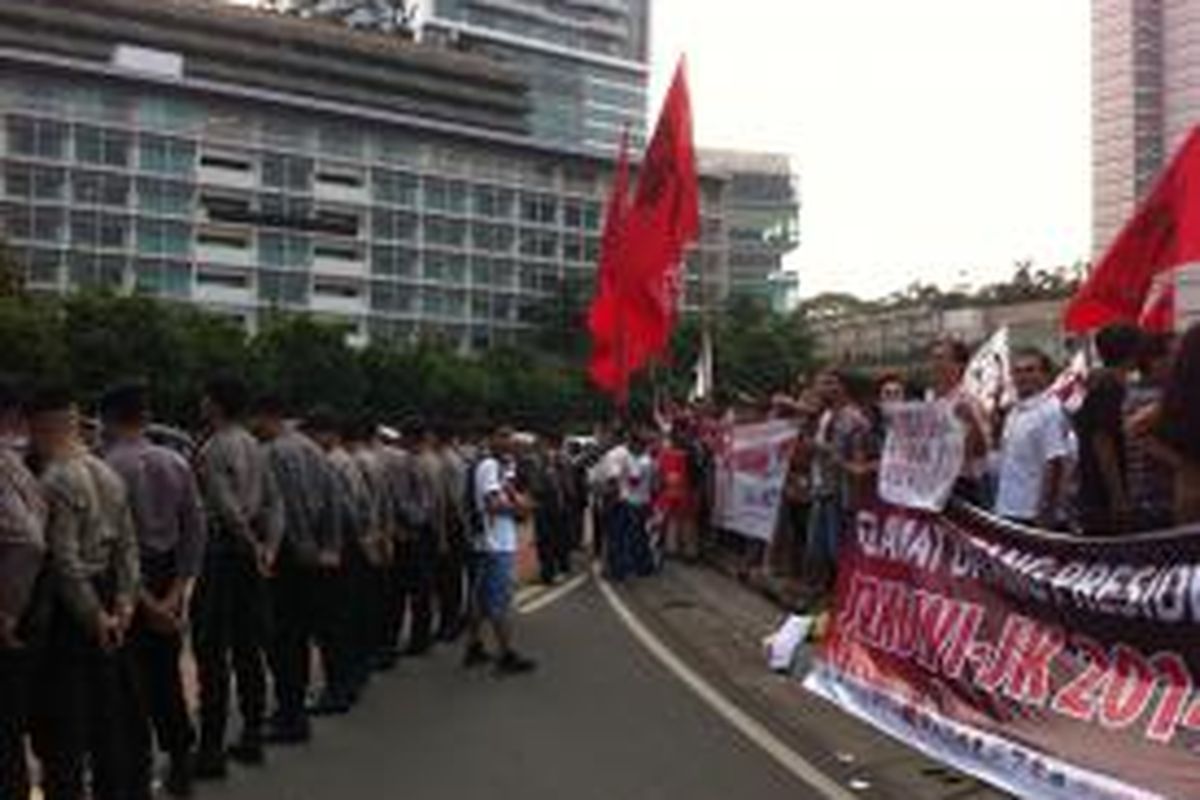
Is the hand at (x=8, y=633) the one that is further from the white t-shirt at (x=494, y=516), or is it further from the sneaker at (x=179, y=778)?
the white t-shirt at (x=494, y=516)

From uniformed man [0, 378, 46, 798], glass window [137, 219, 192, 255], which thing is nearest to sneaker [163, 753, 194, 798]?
uniformed man [0, 378, 46, 798]

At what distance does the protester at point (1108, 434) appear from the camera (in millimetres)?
9414

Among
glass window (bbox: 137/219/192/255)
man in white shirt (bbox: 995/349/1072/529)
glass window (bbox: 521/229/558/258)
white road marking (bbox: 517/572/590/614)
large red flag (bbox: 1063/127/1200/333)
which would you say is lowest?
white road marking (bbox: 517/572/590/614)

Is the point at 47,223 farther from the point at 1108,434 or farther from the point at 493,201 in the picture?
the point at 1108,434

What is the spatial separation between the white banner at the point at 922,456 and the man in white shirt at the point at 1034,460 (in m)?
0.34

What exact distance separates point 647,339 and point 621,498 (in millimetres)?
2646

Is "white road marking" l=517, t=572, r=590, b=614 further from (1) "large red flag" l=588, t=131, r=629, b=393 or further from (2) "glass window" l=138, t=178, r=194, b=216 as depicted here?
(2) "glass window" l=138, t=178, r=194, b=216

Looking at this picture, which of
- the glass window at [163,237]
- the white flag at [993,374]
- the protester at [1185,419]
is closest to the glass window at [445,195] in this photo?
the glass window at [163,237]

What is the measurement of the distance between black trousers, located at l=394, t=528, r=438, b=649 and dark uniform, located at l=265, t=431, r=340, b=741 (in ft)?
11.7

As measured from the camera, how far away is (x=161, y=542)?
9.19 m

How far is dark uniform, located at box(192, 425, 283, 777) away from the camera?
1038 cm

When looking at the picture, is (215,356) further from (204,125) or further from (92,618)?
(92,618)

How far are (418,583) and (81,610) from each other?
25.3 feet

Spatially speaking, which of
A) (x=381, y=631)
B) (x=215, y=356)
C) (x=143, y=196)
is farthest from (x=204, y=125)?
(x=381, y=631)
